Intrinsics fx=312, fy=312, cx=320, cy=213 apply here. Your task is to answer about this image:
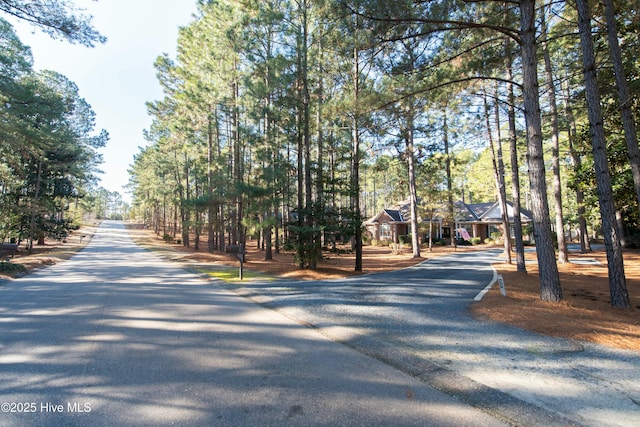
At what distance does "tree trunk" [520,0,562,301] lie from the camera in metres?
6.99

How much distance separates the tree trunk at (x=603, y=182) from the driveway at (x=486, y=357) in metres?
3.19

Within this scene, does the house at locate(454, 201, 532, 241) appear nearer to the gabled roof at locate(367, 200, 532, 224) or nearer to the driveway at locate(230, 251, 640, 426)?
the gabled roof at locate(367, 200, 532, 224)

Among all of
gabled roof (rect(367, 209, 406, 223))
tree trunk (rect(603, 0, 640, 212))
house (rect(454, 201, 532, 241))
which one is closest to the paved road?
tree trunk (rect(603, 0, 640, 212))

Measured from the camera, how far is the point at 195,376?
11.6 ft

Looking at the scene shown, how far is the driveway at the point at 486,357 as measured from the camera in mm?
2986

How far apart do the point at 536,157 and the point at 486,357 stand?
5.00 m

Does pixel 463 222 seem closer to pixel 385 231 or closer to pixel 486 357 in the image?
pixel 385 231

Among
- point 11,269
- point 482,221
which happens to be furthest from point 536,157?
point 482,221

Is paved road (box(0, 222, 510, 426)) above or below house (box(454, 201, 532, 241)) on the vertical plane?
below

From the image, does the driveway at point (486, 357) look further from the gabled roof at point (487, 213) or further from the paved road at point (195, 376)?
the gabled roof at point (487, 213)

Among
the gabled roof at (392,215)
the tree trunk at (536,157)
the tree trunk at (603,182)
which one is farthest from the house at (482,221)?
the tree trunk at (536,157)

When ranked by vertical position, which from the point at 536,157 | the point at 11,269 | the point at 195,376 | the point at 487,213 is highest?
the point at 487,213

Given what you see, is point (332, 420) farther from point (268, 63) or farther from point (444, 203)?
point (444, 203)

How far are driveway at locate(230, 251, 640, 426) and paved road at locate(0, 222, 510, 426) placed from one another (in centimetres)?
34
